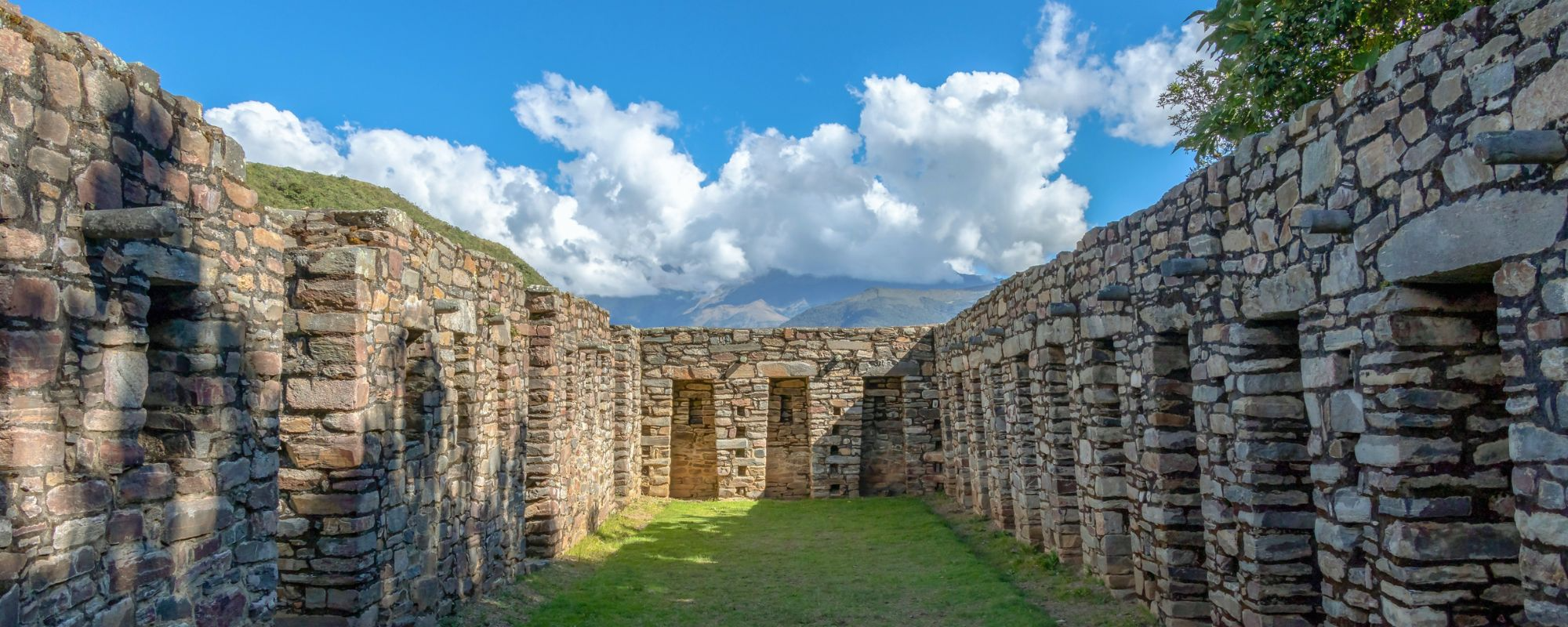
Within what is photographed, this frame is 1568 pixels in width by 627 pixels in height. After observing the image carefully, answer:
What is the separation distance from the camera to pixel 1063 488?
35.9 ft

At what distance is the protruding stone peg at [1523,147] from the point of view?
11.5 ft

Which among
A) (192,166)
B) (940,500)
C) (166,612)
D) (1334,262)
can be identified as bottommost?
(940,500)

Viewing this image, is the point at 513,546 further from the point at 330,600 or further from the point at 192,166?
the point at 192,166

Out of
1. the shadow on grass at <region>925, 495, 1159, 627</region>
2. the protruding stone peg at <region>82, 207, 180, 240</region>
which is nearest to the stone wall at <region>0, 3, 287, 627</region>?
the protruding stone peg at <region>82, 207, 180, 240</region>

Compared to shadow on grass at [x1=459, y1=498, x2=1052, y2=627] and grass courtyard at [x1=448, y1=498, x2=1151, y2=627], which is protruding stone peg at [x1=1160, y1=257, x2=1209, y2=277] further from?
shadow on grass at [x1=459, y1=498, x2=1052, y2=627]

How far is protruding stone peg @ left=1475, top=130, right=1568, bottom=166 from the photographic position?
351 centimetres

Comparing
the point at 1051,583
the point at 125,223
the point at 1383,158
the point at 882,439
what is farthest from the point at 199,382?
the point at 882,439

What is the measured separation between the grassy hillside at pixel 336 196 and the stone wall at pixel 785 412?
13.8m

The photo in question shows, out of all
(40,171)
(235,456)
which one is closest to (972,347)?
(235,456)

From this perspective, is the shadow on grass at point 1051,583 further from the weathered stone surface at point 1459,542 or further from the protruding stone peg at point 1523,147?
the protruding stone peg at point 1523,147

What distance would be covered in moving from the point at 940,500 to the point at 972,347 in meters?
5.03

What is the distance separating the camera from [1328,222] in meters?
4.98

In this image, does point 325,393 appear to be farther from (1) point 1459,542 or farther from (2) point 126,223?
(1) point 1459,542

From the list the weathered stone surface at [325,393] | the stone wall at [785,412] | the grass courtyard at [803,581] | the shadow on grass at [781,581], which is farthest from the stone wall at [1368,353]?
the stone wall at [785,412]
